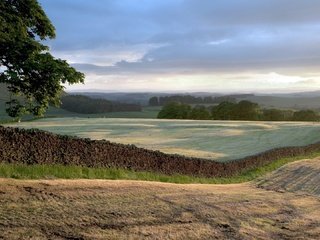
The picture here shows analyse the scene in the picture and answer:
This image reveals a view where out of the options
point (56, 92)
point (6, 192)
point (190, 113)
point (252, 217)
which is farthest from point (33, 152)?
point (190, 113)

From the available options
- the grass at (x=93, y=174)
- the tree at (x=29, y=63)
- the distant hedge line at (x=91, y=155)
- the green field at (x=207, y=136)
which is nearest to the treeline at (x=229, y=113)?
the green field at (x=207, y=136)

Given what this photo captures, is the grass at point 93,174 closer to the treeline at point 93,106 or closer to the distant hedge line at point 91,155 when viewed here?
the distant hedge line at point 91,155

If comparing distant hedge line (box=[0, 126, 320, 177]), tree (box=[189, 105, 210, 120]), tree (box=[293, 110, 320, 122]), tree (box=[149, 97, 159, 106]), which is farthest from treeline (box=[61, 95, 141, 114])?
distant hedge line (box=[0, 126, 320, 177])

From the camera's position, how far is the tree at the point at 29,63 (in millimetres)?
14680

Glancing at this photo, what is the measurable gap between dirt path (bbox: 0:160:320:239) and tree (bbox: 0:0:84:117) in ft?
10.3

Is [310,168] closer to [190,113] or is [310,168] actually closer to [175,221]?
[175,221]

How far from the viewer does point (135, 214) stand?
45.0 feet

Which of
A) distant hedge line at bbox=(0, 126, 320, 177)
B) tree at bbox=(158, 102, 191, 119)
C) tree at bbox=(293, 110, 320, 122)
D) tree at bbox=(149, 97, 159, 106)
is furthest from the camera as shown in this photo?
tree at bbox=(149, 97, 159, 106)

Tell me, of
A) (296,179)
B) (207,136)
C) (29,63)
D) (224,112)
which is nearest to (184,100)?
(224,112)

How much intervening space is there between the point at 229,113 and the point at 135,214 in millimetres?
101731

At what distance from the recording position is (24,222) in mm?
11352

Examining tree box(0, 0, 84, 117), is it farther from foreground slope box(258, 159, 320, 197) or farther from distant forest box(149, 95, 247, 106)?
distant forest box(149, 95, 247, 106)

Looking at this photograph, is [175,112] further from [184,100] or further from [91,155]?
[91,155]

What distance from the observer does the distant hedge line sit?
16969 millimetres
